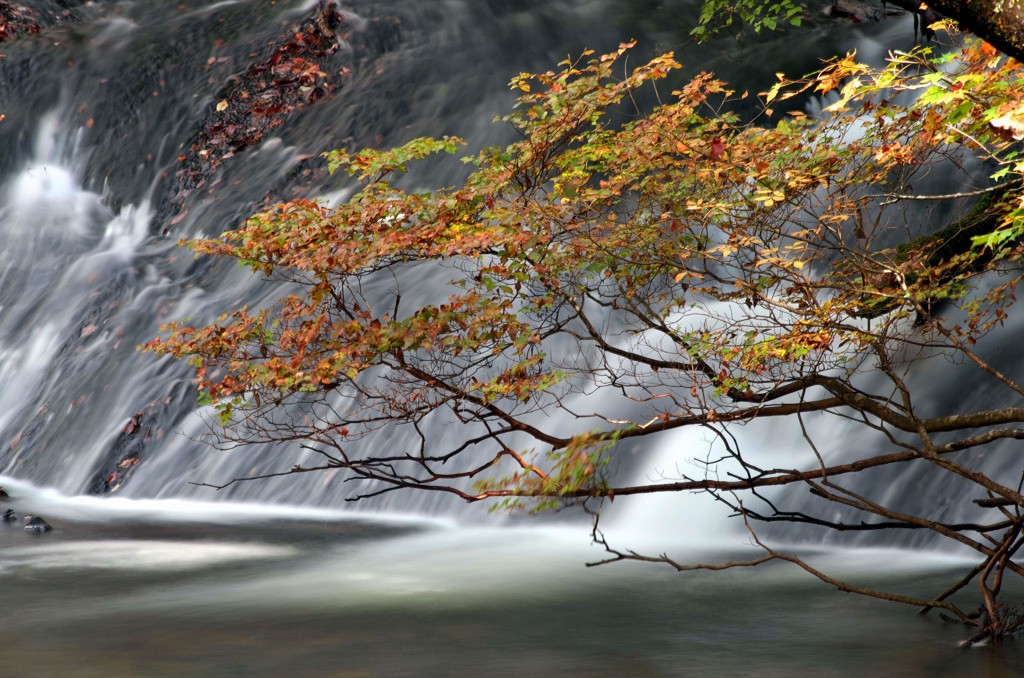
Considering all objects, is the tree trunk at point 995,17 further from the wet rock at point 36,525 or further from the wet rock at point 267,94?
the wet rock at point 267,94

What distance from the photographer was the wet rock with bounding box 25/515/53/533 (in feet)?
23.3

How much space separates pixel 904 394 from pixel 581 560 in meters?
2.66

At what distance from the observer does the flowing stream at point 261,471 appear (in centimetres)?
429

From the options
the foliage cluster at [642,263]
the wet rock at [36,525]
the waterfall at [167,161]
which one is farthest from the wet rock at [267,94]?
the foliage cluster at [642,263]

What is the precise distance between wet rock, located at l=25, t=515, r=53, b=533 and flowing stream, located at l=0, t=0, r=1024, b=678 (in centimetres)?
17

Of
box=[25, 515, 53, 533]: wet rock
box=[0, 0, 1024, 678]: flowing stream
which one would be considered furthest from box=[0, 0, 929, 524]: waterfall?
box=[25, 515, 53, 533]: wet rock

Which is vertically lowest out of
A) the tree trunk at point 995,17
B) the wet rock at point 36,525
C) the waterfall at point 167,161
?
the wet rock at point 36,525

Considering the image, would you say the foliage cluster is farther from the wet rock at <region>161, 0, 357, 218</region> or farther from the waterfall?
the wet rock at <region>161, 0, 357, 218</region>

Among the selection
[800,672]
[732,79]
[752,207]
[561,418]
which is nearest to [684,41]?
[732,79]

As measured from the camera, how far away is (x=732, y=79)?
1095cm

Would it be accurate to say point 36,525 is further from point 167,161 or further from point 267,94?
point 267,94

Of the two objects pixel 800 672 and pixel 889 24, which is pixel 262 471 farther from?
pixel 889 24

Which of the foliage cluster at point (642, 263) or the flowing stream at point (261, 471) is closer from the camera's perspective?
the foliage cluster at point (642, 263)

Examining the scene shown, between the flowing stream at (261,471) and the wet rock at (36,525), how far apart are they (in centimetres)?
17
